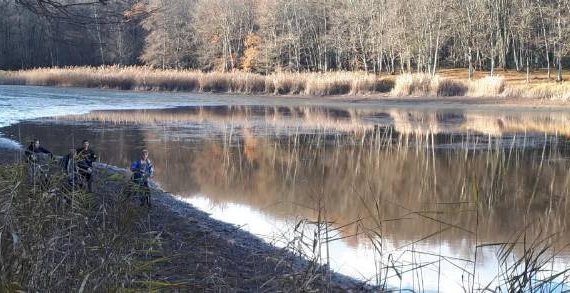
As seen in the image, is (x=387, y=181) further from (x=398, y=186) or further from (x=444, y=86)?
(x=444, y=86)

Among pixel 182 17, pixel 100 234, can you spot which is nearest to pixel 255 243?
pixel 100 234

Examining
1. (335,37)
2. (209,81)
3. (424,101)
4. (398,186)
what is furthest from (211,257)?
(335,37)

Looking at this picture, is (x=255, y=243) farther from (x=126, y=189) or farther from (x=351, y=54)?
(x=351, y=54)

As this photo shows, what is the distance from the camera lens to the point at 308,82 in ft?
151

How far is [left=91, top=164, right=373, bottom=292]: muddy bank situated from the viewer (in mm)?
4371

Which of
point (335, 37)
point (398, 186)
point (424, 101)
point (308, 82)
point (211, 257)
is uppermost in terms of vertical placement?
point (335, 37)

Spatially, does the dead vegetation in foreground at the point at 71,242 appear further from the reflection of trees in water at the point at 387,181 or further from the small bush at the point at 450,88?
the small bush at the point at 450,88

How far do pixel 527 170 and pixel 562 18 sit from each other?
122 ft

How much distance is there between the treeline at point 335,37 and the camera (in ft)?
168

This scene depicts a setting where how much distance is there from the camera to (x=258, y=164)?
54.9 ft

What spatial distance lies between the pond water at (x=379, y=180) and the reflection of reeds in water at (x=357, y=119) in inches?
3.8

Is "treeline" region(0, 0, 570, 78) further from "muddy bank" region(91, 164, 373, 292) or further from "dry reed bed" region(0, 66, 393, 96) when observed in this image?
"muddy bank" region(91, 164, 373, 292)

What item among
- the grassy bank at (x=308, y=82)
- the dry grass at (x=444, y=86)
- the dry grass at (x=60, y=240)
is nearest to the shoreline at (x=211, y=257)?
the dry grass at (x=60, y=240)

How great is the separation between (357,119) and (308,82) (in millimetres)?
16530
